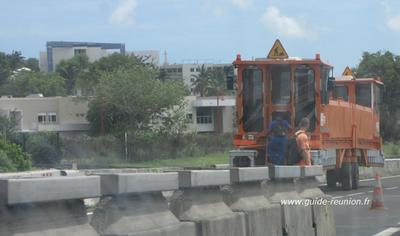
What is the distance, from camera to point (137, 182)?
18.3 feet

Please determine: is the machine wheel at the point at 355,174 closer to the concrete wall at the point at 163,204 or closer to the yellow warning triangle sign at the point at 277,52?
the yellow warning triangle sign at the point at 277,52

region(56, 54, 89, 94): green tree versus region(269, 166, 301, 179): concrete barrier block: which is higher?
region(56, 54, 89, 94): green tree

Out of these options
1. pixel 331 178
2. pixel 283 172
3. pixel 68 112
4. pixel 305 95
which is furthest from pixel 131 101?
pixel 283 172

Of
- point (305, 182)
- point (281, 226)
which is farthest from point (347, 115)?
point (281, 226)

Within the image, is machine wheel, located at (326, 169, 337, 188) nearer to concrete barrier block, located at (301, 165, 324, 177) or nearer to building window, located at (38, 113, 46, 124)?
concrete barrier block, located at (301, 165, 324, 177)

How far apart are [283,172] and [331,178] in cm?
1721

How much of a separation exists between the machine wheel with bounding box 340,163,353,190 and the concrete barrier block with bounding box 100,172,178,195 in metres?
19.9

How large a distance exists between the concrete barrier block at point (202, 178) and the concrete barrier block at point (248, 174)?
0.28m

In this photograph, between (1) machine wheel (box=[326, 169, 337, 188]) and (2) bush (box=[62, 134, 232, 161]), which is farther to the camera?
(2) bush (box=[62, 134, 232, 161])

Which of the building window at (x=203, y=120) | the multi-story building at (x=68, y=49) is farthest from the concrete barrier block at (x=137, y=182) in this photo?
the multi-story building at (x=68, y=49)

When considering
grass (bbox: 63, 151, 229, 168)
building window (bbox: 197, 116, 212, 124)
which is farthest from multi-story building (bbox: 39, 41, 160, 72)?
grass (bbox: 63, 151, 229, 168)

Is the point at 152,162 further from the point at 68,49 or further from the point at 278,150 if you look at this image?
the point at 68,49

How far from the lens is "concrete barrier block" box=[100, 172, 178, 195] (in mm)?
5242

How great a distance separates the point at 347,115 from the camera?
81.1 feet
